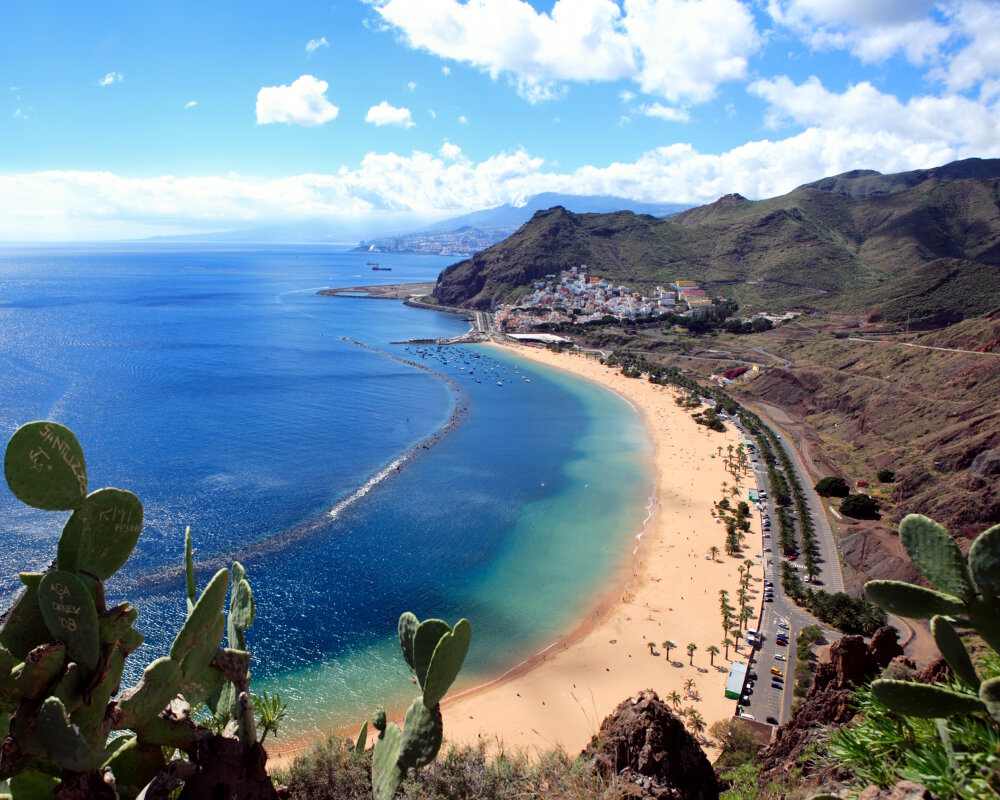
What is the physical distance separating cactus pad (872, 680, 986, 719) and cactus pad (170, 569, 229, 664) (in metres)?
5.68

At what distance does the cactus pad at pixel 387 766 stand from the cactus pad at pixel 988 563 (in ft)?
20.5

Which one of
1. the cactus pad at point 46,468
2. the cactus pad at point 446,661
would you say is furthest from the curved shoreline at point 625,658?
the cactus pad at point 46,468

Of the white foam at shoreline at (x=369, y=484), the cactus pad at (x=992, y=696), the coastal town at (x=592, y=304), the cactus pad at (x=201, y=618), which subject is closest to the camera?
the cactus pad at (x=992, y=696)

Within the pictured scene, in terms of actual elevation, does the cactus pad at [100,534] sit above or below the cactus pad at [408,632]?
above

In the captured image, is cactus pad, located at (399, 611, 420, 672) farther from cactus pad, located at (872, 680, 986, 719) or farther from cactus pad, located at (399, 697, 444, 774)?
cactus pad, located at (872, 680, 986, 719)

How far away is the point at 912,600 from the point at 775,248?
13901cm

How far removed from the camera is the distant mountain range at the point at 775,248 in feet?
363

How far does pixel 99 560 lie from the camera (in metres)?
5.10

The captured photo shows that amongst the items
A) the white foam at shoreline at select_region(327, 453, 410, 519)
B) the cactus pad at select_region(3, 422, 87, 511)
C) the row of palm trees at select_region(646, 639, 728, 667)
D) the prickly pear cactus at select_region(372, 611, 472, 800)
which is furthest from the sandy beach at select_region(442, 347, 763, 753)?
the white foam at shoreline at select_region(327, 453, 410, 519)

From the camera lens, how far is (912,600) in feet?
17.4

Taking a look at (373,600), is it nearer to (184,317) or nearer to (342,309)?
(184,317)

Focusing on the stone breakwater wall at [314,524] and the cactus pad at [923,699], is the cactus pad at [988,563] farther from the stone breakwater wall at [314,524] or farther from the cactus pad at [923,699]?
the stone breakwater wall at [314,524]

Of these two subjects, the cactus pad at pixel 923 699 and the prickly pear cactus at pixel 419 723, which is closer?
the cactus pad at pixel 923 699

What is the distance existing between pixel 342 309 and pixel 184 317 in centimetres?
3276
